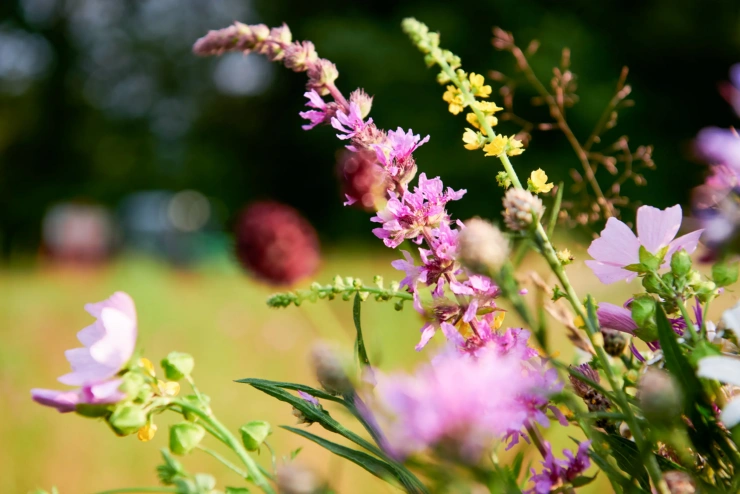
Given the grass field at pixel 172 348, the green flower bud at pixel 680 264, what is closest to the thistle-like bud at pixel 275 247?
the grass field at pixel 172 348

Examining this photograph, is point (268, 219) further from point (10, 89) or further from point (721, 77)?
point (10, 89)

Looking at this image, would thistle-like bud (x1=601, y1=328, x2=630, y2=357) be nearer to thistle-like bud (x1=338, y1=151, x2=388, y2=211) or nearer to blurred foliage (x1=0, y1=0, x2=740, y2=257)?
thistle-like bud (x1=338, y1=151, x2=388, y2=211)

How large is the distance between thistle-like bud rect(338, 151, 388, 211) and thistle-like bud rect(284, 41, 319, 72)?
0.06 metres

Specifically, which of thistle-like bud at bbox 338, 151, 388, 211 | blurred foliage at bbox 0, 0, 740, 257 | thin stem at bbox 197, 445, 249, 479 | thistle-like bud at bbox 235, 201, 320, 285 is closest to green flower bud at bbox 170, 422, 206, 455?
thin stem at bbox 197, 445, 249, 479

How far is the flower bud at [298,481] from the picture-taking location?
0.15 m

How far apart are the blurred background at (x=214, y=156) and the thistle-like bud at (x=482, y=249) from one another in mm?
280

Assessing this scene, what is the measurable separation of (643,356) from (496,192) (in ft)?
16.9

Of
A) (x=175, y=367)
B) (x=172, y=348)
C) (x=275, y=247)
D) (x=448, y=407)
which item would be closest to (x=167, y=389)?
(x=175, y=367)

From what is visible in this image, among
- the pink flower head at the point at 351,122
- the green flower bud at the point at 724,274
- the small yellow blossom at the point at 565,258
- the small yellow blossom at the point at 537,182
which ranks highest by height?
the pink flower head at the point at 351,122

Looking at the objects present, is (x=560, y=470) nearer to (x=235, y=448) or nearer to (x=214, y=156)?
(x=235, y=448)

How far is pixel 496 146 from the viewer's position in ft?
0.84

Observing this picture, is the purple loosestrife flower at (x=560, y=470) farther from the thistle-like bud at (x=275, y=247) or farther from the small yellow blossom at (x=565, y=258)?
the thistle-like bud at (x=275, y=247)

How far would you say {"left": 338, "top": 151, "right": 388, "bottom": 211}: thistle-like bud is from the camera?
26cm

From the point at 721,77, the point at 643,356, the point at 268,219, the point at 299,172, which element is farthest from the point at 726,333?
the point at 299,172
